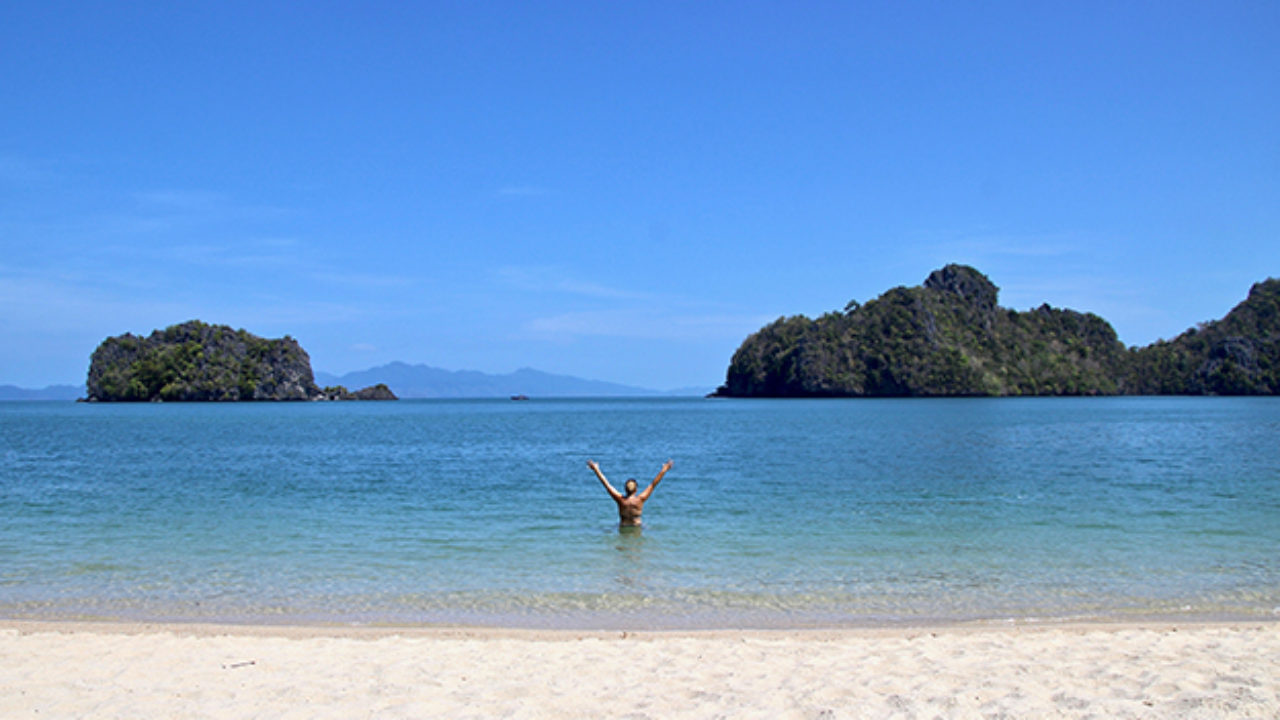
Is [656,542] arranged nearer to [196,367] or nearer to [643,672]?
[643,672]

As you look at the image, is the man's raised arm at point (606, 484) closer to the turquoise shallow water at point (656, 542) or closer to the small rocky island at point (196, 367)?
the turquoise shallow water at point (656, 542)

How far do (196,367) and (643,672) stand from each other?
187512 mm

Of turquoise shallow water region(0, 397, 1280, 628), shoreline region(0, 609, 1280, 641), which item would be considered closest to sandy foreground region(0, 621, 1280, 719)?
shoreline region(0, 609, 1280, 641)

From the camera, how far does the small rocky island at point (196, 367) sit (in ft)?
A: 572

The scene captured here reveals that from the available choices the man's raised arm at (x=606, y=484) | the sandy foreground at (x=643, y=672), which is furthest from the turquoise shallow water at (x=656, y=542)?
the sandy foreground at (x=643, y=672)

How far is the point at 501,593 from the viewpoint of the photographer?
12281 mm

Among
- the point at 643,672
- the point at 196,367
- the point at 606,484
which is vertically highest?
the point at 196,367

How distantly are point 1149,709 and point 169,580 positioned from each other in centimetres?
1280

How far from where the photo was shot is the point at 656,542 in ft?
52.6

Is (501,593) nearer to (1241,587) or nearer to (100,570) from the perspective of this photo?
(100,570)

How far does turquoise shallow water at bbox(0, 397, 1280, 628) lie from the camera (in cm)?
1154

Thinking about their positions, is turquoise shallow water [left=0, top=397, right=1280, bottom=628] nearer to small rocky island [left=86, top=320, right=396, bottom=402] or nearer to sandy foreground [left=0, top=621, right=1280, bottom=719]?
sandy foreground [left=0, top=621, right=1280, bottom=719]

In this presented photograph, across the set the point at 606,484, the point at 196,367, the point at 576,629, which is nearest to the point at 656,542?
the point at 606,484

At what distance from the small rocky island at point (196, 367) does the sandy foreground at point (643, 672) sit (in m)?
182
